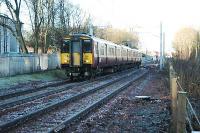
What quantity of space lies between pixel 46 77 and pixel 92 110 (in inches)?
815

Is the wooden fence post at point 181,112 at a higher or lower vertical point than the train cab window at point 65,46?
lower

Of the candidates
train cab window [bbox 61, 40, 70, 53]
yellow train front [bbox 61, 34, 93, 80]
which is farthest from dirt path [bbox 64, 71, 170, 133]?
train cab window [bbox 61, 40, 70, 53]

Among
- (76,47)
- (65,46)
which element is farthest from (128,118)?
(65,46)

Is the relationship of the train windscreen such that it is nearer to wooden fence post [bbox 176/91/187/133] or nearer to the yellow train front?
the yellow train front

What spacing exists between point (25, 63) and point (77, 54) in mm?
7343

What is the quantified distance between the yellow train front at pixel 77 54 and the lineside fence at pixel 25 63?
15.2 feet

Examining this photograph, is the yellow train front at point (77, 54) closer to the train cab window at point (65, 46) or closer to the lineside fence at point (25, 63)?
the train cab window at point (65, 46)

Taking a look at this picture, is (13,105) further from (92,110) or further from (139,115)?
(139,115)

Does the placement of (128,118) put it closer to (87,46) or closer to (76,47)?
(87,46)

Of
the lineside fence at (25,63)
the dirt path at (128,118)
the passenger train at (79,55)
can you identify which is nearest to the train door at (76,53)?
the passenger train at (79,55)

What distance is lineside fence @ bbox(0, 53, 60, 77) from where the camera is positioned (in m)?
31.3

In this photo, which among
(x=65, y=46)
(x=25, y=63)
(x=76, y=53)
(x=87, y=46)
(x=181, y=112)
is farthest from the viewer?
(x=25, y=63)

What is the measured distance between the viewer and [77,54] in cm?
2988

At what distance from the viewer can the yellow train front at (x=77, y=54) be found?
2964 centimetres
